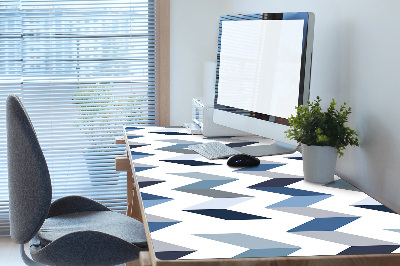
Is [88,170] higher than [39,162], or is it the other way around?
[39,162]

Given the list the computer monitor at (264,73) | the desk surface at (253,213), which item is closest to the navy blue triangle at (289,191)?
the desk surface at (253,213)

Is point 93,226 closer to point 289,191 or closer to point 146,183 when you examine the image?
point 146,183

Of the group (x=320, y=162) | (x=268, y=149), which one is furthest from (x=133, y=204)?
(x=320, y=162)

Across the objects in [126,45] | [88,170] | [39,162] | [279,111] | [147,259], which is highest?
[126,45]

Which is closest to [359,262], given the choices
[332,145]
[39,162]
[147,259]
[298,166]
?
[147,259]

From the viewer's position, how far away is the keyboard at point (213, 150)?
220cm

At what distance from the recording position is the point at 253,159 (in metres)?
2.04

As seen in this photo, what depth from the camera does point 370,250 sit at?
4.14 feet

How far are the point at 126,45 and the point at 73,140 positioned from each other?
66cm

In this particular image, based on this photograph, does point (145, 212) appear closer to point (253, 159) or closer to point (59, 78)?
point (253, 159)

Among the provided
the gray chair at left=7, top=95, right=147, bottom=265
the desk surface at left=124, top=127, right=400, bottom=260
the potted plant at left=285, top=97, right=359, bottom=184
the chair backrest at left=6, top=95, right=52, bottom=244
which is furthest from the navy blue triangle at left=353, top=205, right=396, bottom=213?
the chair backrest at left=6, top=95, right=52, bottom=244

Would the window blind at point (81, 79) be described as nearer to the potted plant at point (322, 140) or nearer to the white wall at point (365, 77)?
the white wall at point (365, 77)

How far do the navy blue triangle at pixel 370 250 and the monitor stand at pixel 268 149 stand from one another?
0.99 metres

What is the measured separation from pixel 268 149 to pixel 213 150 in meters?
0.23
